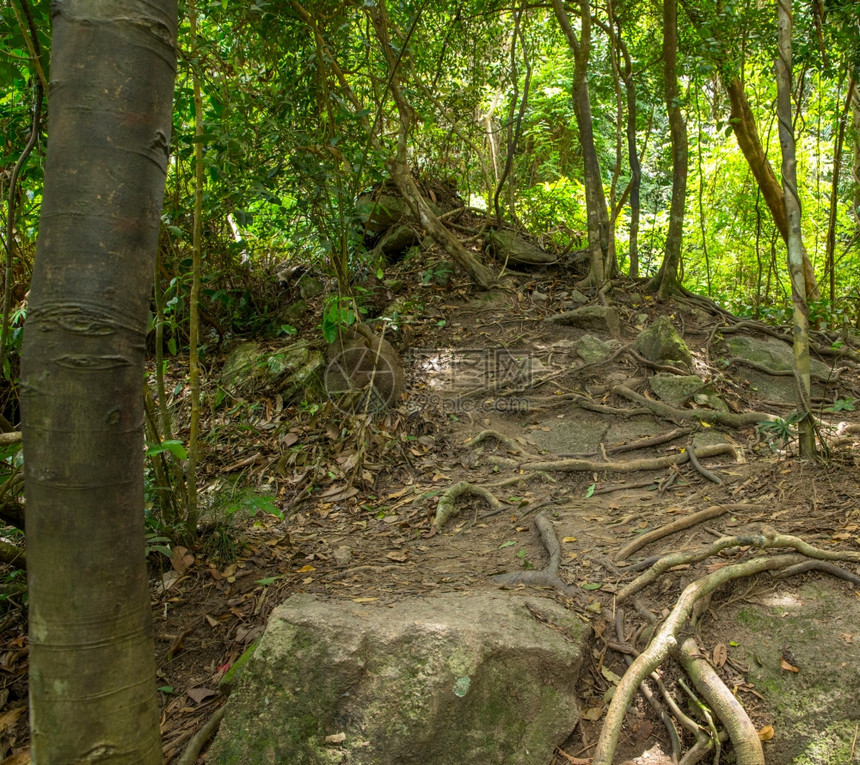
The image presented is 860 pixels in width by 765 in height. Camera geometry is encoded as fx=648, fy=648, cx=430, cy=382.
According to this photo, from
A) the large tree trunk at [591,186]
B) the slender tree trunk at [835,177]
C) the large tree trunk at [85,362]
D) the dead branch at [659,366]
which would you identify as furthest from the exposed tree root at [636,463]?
the slender tree trunk at [835,177]

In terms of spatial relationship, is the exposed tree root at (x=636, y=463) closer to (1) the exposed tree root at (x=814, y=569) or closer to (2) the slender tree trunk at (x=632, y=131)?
(1) the exposed tree root at (x=814, y=569)

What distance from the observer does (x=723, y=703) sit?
7.82 feet

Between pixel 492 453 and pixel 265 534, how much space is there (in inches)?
81.6

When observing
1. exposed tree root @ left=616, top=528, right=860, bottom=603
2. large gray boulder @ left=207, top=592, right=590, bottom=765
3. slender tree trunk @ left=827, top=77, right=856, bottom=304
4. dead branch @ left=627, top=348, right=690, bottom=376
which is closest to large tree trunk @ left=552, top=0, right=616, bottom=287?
dead branch @ left=627, top=348, right=690, bottom=376

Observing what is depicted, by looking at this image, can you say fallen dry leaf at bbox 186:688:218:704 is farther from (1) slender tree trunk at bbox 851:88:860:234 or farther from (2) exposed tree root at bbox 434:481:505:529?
(1) slender tree trunk at bbox 851:88:860:234

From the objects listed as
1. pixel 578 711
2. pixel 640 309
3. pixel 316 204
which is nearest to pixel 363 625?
pixel 578 711

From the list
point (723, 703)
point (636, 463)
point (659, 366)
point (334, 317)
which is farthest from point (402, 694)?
point (659, 366)

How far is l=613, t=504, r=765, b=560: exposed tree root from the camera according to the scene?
3469 mm

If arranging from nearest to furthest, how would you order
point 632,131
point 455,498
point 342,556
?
1. point 342,556
2. point 455,498
3. point 632,131

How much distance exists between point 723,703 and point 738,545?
2.99 ft

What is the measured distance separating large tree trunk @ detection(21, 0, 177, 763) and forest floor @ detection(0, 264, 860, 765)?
3.72ft

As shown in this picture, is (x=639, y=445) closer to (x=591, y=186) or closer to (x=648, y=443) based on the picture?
(x=648, y=443)

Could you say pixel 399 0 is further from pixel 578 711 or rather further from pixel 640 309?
pixel 578 711

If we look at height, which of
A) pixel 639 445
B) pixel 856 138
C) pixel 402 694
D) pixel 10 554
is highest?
pixel 856 138
